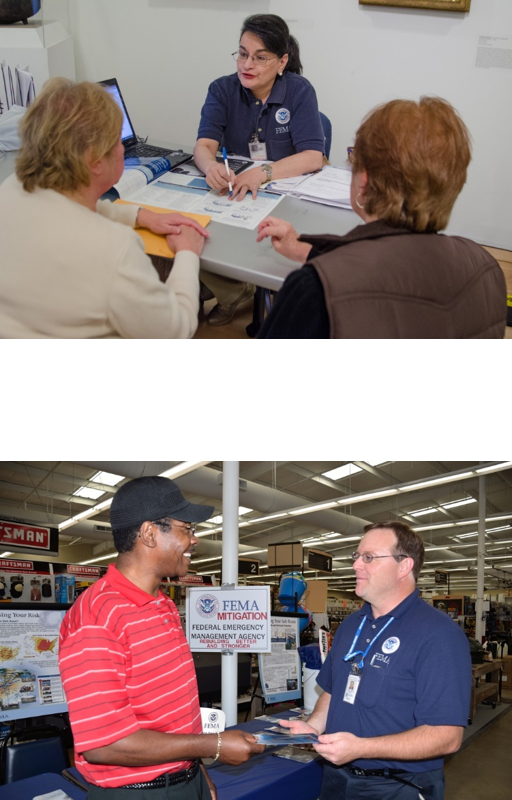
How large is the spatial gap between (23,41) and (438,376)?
1.98 m

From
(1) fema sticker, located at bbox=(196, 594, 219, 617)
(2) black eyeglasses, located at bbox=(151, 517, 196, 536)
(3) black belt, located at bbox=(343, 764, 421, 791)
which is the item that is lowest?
(1) fema sticker, located at bbox=(196, 594, 219, 617)

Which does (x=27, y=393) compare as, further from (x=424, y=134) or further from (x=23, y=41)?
(x=424, y=134)

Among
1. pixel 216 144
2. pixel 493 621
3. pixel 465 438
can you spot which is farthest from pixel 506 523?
pixel 216 144

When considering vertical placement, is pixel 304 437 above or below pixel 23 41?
below

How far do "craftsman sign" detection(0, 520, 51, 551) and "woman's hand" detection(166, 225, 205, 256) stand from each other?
6000 millimetres

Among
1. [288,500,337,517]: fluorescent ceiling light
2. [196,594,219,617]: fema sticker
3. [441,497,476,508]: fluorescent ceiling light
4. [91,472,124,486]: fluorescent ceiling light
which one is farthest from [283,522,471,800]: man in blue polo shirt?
[441,497,476,508]: fluorescent ceiling light

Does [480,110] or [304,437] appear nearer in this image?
[480,110]

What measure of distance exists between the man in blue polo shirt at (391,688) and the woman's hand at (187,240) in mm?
1041

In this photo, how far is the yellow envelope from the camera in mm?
2092

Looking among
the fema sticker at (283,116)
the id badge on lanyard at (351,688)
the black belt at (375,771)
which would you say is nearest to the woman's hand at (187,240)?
the fema sticker at (283,116)

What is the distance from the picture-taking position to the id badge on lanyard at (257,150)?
7.30ft

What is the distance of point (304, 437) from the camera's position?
289 centimetres

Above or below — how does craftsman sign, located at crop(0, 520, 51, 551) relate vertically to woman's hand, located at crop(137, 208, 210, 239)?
below

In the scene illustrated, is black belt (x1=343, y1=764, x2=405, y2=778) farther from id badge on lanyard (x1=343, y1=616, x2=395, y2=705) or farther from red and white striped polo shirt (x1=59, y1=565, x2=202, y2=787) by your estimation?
red and white striped polo shirt (x1=59, y1=565, x2=202, y2=787)
